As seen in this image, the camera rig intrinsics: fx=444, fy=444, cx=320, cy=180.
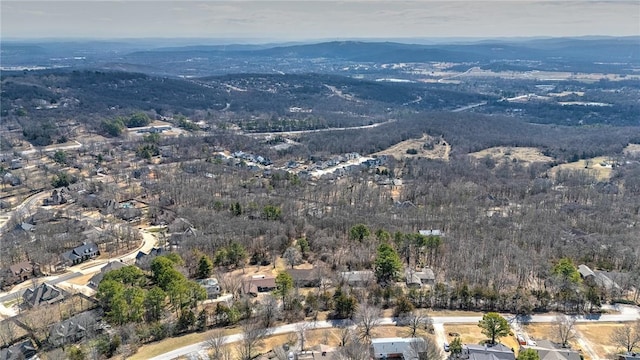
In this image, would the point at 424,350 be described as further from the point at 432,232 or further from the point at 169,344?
the point at 432,232

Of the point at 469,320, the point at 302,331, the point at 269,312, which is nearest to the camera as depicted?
the point at 302,331

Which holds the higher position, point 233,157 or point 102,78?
point 102,78

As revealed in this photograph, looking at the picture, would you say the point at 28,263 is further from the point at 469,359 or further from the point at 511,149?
the point at 511,149

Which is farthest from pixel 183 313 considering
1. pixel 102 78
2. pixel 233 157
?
pixel 102 78

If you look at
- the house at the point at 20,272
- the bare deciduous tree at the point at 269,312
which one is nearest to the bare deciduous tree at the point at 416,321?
the bare deciduous tree at the point at 269,312

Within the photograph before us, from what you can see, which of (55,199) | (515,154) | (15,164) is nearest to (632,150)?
(515,154)

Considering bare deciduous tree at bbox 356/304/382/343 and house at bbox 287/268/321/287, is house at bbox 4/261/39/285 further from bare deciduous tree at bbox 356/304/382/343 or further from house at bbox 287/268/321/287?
bare deciduous tree at bbox 356/304/382/343
